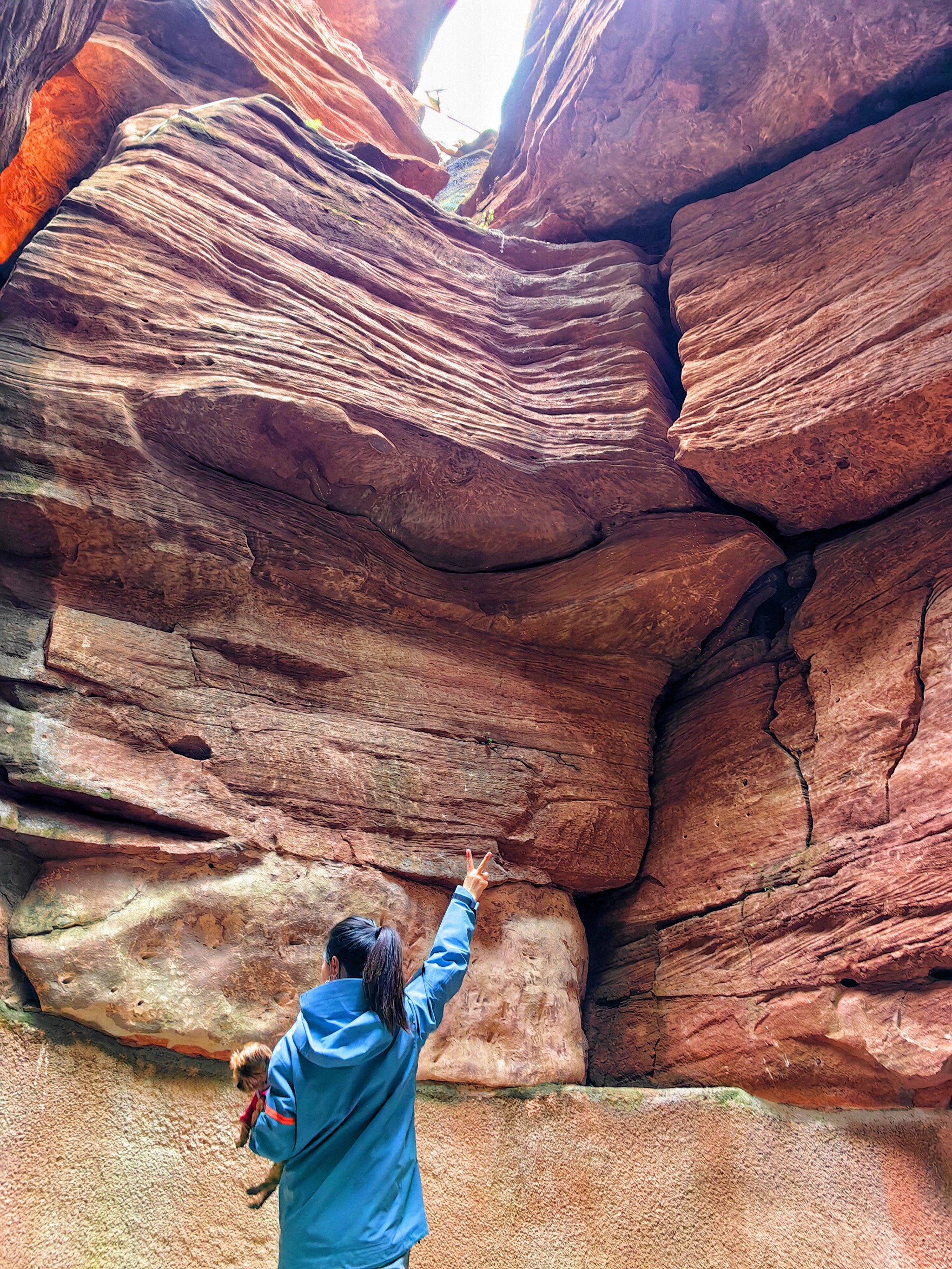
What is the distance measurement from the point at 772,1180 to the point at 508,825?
90.9 inches

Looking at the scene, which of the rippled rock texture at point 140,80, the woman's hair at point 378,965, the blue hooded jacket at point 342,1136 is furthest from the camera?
the rippled rock texture at point 140,80

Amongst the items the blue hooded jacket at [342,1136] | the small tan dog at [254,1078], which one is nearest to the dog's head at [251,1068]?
the small tan dog at [254,1078]

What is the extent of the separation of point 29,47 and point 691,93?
4.45 metres

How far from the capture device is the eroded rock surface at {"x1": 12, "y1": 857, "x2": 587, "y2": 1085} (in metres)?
3.71

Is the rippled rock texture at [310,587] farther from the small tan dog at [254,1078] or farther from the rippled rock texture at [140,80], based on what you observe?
the rippled rock texture at [140,80]

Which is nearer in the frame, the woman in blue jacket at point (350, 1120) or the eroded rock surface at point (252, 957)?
the woman in blue jacket at point (350, 1120)

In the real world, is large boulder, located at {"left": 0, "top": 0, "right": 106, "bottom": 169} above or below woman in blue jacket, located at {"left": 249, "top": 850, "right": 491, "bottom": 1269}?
above

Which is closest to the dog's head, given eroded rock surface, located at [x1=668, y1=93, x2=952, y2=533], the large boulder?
eroded rock surface, located at [x1=668, y1=93, x2=952, y2=533]

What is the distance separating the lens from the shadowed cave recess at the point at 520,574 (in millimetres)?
4141

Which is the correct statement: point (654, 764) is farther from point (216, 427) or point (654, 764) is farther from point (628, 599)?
point (216, 427)

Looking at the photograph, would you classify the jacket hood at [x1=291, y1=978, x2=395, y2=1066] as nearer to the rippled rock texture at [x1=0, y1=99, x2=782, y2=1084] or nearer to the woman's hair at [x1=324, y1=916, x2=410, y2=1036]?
the woman's hair at [x1=324, y1=916, x2=410, y2=1036]

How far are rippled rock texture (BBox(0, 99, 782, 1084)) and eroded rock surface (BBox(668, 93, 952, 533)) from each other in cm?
44

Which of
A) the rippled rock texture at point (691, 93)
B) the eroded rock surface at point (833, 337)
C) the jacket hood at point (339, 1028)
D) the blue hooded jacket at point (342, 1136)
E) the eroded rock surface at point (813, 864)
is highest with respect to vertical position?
the rippled rock texture at point (691, 93)

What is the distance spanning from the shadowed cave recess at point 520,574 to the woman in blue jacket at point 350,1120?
1370 millimetres
